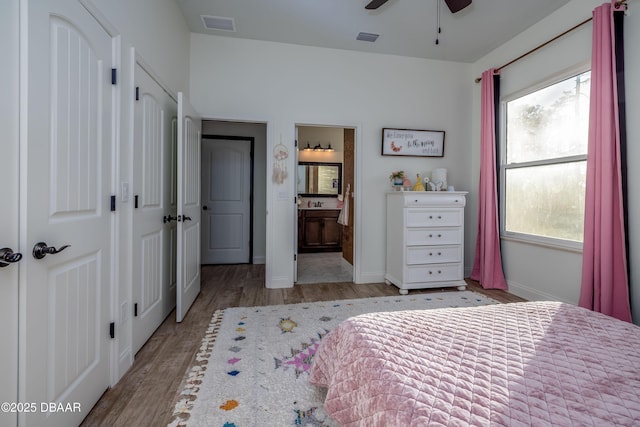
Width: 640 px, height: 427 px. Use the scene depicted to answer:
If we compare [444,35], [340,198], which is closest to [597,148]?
[444,35]

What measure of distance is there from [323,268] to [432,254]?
68.4 inches

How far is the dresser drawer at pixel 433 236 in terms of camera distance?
3.26m

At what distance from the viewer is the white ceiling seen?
9.11 feet

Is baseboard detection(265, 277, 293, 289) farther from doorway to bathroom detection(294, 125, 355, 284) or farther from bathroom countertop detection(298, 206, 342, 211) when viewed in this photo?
bathroom countertop detection(298, 206, 342, 211)

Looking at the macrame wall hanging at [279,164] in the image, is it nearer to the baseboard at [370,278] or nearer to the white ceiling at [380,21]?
the white ceiling at [380,21]

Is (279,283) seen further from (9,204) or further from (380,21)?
(380,21)

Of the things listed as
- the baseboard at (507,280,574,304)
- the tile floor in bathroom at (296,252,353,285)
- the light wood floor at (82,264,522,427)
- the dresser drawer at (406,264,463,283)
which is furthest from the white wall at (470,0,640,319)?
the tile floor in bathroom at (296,252,353,285)

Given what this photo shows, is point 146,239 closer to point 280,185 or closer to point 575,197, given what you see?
point 280,185

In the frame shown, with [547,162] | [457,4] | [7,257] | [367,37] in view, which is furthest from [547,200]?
[7,257]

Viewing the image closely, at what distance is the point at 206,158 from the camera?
4.63 metres

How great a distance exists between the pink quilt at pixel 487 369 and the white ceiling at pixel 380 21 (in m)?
2.84

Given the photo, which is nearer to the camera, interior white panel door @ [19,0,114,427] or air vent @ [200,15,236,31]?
interior white panel door @ [19,0,114,427]

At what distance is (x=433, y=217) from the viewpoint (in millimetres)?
3305

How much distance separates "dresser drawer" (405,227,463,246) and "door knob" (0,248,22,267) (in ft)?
9.86
